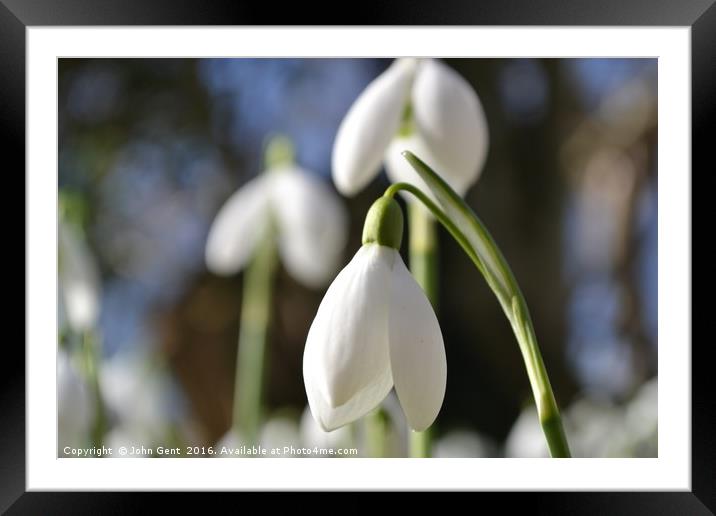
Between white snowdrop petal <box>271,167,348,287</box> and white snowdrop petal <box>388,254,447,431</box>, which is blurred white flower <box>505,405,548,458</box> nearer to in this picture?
white snowdrop petal <box>271,167,348,287</box>

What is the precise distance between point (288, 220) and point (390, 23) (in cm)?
40

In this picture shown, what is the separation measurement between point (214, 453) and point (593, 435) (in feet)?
2.39

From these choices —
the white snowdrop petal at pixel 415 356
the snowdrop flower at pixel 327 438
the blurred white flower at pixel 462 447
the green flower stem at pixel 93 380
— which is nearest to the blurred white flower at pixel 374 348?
the white snowdrop petal at pixel 415 356

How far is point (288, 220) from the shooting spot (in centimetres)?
134

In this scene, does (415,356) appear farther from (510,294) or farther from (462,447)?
(462,447)

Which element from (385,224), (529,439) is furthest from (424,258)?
(529,439)

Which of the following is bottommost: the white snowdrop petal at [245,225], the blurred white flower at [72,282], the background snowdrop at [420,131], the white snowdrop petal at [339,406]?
the white snowdrop petal at [339,406]

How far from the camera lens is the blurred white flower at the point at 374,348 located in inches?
22.8

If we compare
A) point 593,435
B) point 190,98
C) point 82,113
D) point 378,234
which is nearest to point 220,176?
point 190,98

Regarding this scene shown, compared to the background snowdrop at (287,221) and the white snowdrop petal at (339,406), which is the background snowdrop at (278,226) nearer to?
the background snowdrop at (287,221)

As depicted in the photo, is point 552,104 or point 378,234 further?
point 552,104

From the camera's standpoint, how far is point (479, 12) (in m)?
1.04

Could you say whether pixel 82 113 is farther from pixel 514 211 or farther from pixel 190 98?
pixel 514 211

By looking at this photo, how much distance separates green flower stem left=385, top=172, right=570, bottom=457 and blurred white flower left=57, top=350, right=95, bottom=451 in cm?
54
